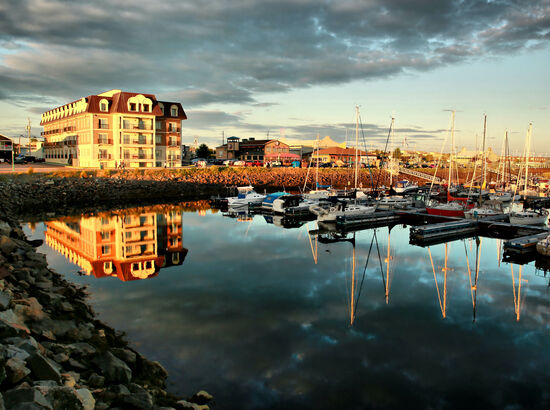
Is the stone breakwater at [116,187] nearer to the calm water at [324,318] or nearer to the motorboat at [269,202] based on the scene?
the motorboat at [269,202]

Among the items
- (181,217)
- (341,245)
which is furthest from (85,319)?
(181,217)

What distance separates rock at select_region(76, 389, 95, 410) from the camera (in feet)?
21.1

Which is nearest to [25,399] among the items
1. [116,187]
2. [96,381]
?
[96,381]

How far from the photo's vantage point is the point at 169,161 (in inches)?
3012

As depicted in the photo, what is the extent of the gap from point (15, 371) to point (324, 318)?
Result: 11.3 m

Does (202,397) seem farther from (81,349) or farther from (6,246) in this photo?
(6,246)

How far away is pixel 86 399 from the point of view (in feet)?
21.6

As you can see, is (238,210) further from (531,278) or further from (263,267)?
(531,278)

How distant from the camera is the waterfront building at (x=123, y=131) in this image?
68.2m

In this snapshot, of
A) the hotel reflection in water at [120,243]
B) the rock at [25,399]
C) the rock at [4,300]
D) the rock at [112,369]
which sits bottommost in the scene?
the hotel reflection in water at [120,243]

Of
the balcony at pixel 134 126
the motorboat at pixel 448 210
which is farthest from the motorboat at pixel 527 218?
the balcony at pixel 134 126

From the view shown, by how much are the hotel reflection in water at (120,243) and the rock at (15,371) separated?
1407 centimetres

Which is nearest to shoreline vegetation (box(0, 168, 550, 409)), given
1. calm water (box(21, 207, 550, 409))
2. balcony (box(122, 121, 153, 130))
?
calm water (box(21, 207, 550, 409))

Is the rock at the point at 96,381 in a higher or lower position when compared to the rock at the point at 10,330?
lower
